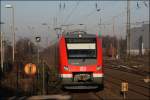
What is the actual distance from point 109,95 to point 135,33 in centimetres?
10950

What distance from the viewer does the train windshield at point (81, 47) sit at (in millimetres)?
20484

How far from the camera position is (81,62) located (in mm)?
20266

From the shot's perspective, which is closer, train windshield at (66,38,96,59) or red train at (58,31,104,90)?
red train at (58,31,104,90)

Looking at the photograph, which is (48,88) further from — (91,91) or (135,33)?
(135,33)

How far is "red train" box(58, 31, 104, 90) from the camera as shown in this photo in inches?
794

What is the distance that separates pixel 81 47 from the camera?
20.7 m

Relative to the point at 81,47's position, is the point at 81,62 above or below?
below

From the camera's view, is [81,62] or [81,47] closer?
[81,62]

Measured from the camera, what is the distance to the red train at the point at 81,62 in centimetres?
2016

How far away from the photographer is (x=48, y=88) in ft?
87.0

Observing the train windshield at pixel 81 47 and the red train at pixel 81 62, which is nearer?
the red train at pixel 81 62

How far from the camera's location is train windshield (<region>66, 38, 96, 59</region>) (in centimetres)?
2048

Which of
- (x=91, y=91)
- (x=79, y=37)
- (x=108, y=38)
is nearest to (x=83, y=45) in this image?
(x=79, y=37)

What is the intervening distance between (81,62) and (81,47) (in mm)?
850
